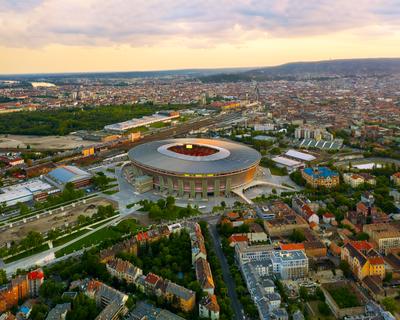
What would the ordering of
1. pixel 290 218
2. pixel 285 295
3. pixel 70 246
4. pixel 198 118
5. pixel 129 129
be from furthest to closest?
1. pixel 198 118
2. pixel 129 129
3. pixel 290 218
4. pixel 70 246
5. pixel 285 295

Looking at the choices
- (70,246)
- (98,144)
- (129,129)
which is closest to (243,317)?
(70,246)

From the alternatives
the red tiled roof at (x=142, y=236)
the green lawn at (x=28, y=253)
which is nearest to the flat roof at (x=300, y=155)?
the red tiled roof at (x=142, y=236)

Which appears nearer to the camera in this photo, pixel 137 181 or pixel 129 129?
pixel 137 181

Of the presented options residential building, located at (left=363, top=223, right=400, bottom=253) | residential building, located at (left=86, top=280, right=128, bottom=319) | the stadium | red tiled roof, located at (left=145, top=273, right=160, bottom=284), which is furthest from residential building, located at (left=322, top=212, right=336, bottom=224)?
residential building, located at (left=86, top=280, right=128, bottom=319)

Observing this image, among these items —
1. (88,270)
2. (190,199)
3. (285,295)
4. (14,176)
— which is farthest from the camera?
(14,176)

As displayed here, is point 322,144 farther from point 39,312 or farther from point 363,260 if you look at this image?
point 39,312

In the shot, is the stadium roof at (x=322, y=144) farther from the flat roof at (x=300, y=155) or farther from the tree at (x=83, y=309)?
the tree at (x=83, y=309)

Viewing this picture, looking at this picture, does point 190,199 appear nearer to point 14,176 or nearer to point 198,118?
point 14,176

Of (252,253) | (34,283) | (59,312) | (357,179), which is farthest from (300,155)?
(59,312)

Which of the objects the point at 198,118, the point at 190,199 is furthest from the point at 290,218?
the point at 198,118
